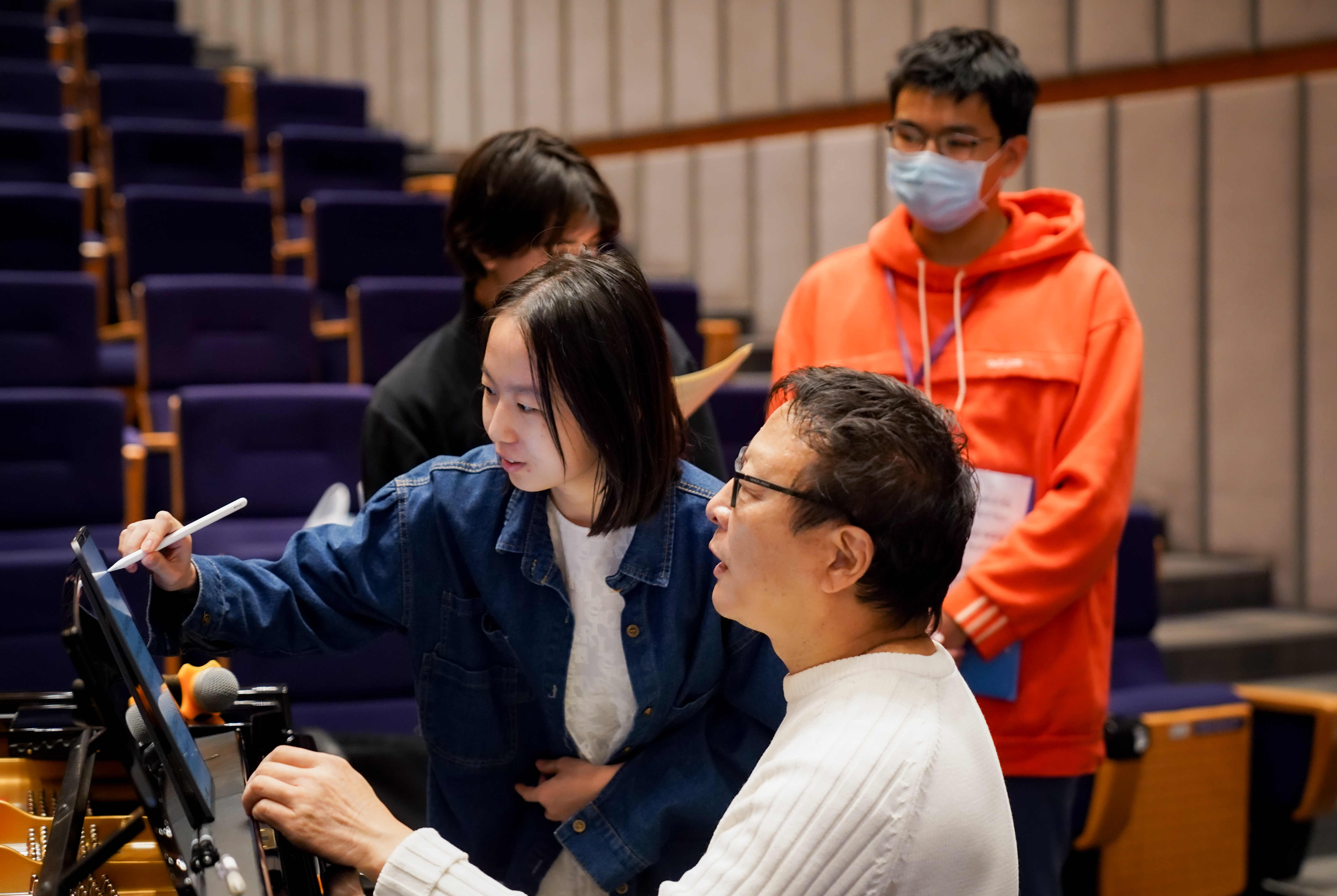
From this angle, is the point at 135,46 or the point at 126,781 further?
the point at 135,46

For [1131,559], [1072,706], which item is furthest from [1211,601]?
[1072,706]

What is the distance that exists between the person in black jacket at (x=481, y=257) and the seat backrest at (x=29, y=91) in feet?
13.0

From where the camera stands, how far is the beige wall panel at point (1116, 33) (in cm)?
331

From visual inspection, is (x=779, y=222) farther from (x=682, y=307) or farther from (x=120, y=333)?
(x=120, y=333)

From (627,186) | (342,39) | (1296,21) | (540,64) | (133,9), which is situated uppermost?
(133,9)

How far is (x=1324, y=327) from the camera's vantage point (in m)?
2.99

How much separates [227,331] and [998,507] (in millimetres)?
2346

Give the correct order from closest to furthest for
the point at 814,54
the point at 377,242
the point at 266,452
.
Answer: the point at 266,452 → the point at 377,242 → the point at 814,54

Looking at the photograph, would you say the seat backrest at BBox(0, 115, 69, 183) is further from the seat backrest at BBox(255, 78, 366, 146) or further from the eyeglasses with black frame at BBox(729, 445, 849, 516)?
the eyeglasses with black frame at BBox(729, 445, 849, 516)

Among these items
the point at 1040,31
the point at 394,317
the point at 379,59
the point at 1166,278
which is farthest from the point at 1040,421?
the point at 379,59

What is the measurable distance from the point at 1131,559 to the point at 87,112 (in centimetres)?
434

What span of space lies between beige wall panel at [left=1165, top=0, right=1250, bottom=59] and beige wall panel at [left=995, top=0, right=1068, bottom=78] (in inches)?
10.6

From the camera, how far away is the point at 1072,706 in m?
1.37

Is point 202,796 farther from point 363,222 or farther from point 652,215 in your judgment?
point 652,215
